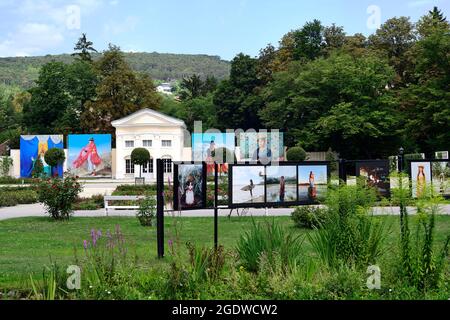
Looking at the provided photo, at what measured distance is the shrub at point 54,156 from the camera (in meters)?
44.5

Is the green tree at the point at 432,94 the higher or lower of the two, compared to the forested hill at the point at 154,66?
lower

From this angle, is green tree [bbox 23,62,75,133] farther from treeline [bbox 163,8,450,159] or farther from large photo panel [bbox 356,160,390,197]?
large photo panel [bbox 356,160,390,197]

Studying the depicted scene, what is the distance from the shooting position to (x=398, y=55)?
53219mm

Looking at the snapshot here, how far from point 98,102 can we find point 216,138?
628 inches

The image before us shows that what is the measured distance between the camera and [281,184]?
13055mm

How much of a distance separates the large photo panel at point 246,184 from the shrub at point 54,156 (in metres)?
34.7

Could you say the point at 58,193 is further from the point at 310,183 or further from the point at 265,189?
the point at 310,183

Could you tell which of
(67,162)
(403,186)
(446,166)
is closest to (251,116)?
(67,162)

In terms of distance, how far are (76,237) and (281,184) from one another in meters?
4.98

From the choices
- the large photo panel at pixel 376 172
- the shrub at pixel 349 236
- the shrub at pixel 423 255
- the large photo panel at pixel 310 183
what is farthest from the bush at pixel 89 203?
the shrub at pixel 423 255

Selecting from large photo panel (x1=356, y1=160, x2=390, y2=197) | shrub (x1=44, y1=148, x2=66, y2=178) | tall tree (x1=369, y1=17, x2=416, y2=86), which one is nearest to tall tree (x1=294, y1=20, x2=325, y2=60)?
tall tree (x1=369, y1=17, x2=416, y2=86)

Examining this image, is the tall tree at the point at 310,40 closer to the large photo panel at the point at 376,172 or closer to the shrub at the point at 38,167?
the shrub at the point at 38,167
